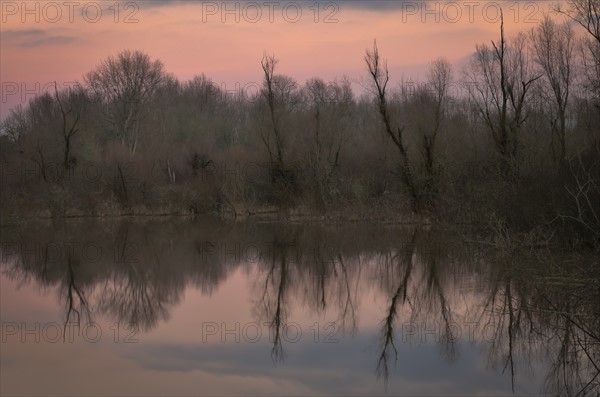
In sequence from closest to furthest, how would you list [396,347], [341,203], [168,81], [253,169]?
[396,347]
[341,203]
[253,169]
[168,81]

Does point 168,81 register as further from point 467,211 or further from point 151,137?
point 467,211

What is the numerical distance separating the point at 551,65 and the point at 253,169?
17.0 m

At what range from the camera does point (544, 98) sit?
31531mm

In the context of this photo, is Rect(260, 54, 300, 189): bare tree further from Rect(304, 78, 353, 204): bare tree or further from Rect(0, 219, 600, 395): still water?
Rect(0, 219, 600, 395): still water

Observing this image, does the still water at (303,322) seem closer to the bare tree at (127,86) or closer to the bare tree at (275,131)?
the bare tree at (275,131)

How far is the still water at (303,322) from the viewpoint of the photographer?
324 inches

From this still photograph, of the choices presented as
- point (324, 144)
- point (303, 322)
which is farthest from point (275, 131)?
point (303, 322)

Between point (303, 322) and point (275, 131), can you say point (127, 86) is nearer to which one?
point (275, 131)

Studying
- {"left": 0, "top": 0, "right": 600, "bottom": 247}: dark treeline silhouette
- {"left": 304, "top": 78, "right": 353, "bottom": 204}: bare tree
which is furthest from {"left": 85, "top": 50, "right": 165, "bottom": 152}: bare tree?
{"left": 304, "top": 78, "right": 353, "bottom": 204}: bare tree

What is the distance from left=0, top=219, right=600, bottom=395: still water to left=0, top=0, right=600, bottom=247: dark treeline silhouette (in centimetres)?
314

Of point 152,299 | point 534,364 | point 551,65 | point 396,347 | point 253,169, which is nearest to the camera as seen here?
point 534,364

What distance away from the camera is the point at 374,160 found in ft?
127

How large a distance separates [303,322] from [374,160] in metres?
27.7

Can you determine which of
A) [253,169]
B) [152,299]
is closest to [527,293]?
[152,299]
